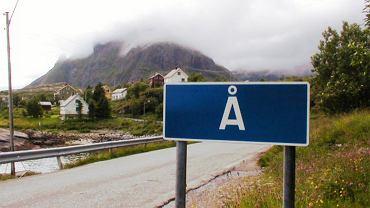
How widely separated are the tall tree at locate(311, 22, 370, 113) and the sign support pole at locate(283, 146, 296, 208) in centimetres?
3053

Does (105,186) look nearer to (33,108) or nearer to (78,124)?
(78,124)

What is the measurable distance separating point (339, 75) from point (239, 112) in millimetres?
37571

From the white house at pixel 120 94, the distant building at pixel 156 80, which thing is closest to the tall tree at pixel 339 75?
the distant building at pixel 156 80

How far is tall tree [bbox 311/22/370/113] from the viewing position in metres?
34.5

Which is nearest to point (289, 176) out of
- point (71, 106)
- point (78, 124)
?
point (78, 124)

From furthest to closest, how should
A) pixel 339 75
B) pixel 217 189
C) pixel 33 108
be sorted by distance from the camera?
pixel 33 108
pixel 339 75
pixel 217 189

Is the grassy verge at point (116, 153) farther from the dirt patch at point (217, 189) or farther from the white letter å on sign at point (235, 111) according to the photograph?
the white letter å on sign at point (235, 111)

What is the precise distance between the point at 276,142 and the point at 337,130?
15.5 m

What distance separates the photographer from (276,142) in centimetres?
276

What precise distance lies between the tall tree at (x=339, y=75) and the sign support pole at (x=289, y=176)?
30534 millimetres

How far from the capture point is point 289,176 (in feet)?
8.93

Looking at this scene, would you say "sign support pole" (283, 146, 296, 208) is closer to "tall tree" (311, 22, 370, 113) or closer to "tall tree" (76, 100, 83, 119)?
"tall tree" (311, 22, 370, 113)

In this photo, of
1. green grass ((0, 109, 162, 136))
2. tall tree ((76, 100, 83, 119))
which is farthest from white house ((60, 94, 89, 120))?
green grass ((0, 109, 162, 136))

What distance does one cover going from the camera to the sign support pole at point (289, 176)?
8.93ft
